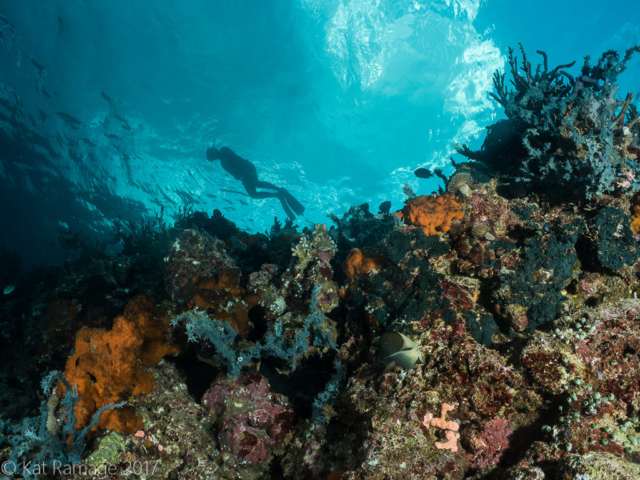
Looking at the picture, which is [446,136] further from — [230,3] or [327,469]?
[327,469]

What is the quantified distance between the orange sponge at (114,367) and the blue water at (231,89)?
59.3 ft

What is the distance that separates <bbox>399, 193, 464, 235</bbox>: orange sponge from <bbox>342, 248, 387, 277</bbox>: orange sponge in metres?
0.92

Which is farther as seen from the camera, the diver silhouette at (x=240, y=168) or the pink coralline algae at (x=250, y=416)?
the diver silhouette at (x=240, y=168)

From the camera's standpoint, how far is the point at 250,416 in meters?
3.50

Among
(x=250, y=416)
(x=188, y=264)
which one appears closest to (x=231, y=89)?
(x=188, y=264)

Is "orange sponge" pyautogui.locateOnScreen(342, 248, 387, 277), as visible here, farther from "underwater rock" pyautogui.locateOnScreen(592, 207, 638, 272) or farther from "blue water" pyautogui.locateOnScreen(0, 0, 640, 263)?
"blue water" pyautogui.locateOnScreen(0, 0, 640, 263)

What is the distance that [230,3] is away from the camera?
15.2m

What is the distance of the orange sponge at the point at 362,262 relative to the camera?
4.91 m

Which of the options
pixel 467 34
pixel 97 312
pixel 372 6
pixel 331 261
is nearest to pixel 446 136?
pixel 467 34

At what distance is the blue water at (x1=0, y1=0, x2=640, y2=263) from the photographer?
53.5 feet

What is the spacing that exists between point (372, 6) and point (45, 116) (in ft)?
81.8

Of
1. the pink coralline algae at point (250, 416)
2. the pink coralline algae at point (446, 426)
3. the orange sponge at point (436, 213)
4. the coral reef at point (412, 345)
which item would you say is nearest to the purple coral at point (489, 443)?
the coral reef at point (412, 345)

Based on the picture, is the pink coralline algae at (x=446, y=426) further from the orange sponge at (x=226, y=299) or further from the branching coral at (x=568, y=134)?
the branching coral at (x=568, y=134)

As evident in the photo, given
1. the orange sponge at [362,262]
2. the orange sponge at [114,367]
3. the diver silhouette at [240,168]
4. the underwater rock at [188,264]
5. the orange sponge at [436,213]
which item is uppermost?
the diver silhouette at [240,168]
